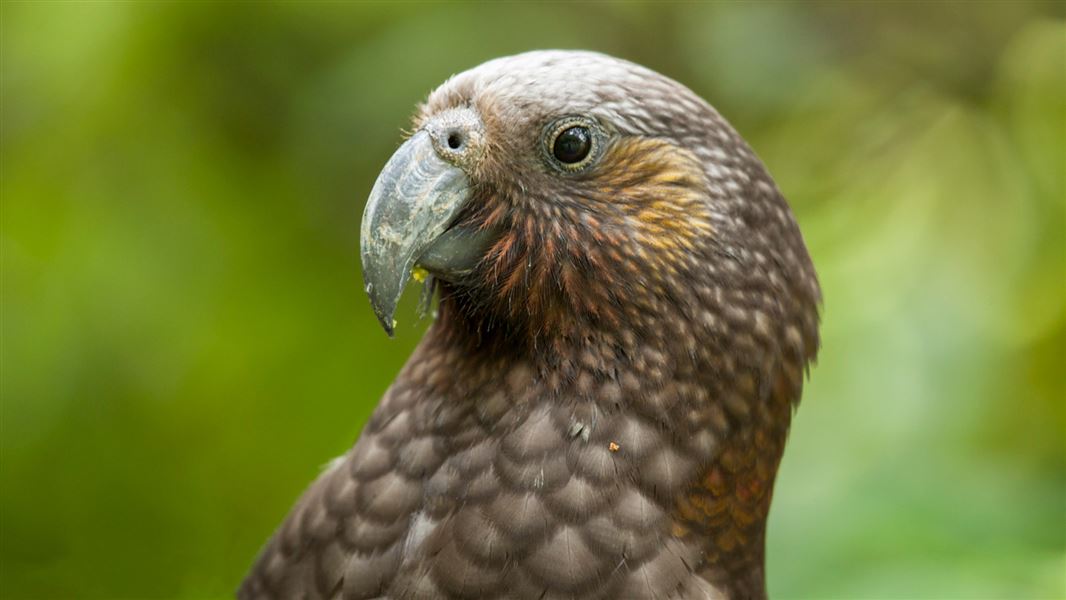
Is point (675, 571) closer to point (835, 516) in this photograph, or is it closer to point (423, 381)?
point (423, 381)

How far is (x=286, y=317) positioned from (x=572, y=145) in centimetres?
192

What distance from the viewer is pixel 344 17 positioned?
12.2 feet

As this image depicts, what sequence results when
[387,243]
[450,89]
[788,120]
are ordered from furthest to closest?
[788,120]
[450,89]
[387,243]

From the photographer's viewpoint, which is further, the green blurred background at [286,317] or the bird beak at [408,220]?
the green blurred background at [286,317]

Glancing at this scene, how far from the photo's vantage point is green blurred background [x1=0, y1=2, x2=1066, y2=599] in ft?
11.5

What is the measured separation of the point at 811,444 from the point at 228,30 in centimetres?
228

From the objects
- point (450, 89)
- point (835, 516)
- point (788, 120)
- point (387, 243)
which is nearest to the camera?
point (387, 243)

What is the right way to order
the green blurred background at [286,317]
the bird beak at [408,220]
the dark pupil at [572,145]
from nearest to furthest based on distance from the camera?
the bird beak at [408,220], the dark pupil at [572,145], the green blurred background at [286,317]

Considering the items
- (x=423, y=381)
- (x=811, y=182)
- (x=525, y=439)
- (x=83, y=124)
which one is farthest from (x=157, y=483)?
(x=811, y=182)

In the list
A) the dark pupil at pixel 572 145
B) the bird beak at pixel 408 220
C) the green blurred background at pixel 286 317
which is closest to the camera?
the bird beak at pixel 408 220

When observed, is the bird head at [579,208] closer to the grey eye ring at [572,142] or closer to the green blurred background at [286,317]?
the grey eye ring at [572,142]

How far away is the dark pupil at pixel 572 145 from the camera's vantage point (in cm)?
204

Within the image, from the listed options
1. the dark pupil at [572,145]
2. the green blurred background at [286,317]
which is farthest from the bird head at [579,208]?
the green blurred background at [286,317]

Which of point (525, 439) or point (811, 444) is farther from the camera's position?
point (811, 444)
